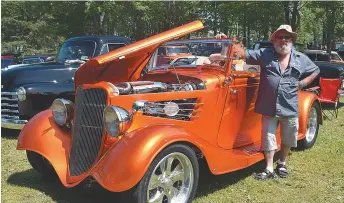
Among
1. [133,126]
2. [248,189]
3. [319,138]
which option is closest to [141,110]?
[133,126]

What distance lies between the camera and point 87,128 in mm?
3893

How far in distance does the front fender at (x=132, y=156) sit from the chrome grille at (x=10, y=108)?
154 inches

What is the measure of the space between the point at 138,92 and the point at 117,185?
1.12 m

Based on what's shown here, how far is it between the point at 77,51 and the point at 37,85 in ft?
5.02

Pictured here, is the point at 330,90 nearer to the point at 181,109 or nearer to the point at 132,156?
the point at 181,109

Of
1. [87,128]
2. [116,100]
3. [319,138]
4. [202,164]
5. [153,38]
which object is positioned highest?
[153,38]

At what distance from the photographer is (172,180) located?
12.2 feet

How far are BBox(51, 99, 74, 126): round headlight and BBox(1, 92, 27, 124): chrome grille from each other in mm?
2639

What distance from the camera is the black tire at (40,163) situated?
448cm

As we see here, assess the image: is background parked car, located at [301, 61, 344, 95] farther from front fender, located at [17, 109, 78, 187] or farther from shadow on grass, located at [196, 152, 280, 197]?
front fender, located at [17, 109, 78, 187]

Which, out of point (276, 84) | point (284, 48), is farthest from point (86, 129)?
point (284, 48)

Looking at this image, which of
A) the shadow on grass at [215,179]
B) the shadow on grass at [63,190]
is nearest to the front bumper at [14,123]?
the shadow on grass at [63,190]

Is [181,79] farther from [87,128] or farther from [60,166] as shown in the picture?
[60,166]

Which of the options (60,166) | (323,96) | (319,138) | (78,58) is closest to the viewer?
(60,166)
